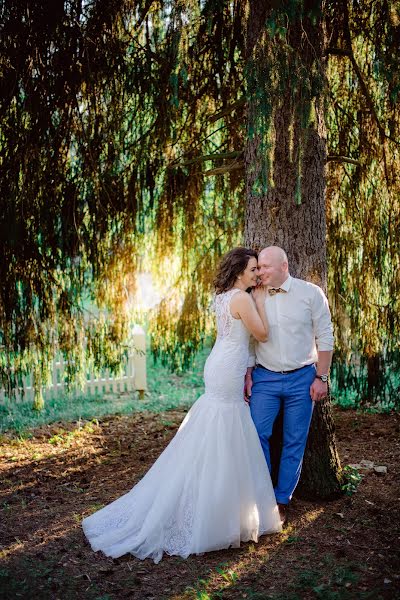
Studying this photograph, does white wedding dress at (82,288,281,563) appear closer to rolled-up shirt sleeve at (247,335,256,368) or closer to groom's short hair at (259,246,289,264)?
rolled-up shirt sleeve at (247,335,256,368)

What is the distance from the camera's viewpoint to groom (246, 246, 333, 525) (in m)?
4.01

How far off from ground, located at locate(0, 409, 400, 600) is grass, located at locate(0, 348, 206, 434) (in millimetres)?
2043

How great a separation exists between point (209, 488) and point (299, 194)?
2.03 metres

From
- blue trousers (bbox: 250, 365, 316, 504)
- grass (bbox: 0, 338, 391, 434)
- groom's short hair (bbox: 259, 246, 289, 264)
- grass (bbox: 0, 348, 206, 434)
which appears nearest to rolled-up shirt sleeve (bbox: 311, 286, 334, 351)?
blue trousers (bbox: 250, 365, 316, 504)

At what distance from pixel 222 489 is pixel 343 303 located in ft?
9.97

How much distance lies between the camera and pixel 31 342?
18.5 ft

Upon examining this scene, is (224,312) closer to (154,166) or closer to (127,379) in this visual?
(154,166)

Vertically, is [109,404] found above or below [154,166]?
below

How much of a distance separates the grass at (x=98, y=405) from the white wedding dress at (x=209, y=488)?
317cm

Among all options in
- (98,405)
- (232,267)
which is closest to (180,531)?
(232,267)

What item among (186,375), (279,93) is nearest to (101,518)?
(279,93)

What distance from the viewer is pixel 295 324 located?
13.2 ft

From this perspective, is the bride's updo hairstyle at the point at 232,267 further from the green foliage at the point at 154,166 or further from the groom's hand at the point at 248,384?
the groom's hand at the point at 248,384

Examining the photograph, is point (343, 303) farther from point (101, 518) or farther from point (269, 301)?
point (101, 518)
